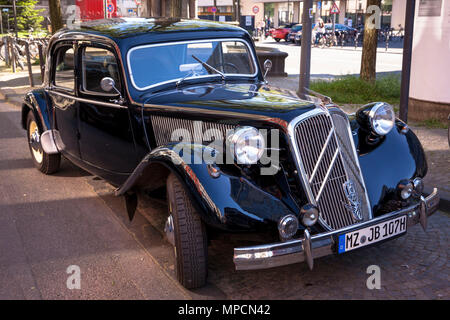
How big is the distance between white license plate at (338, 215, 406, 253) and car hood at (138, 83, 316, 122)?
2.84ft

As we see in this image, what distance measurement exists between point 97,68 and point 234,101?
1.66 meters

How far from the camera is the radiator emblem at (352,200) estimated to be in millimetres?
3434

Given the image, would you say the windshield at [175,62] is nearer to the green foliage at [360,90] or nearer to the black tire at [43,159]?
the black tire at [43,159]

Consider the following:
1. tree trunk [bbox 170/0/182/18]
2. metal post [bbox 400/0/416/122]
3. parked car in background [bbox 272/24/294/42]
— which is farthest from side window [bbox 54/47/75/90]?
parked car in background [bbox 272/24/294/42]

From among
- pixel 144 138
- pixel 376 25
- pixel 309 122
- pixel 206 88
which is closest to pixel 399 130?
pixel 309 122

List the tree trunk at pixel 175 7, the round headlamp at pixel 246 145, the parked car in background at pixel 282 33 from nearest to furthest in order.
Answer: the round headlamp at pixel 246 145 < the tree trunk at pixel 175 7 < the parked car in background at pixel 282 33

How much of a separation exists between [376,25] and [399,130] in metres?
7.10

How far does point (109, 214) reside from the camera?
16.1 feet

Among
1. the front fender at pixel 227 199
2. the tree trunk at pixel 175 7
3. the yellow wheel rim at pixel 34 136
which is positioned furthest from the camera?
the tree trunk at pixel 175 7

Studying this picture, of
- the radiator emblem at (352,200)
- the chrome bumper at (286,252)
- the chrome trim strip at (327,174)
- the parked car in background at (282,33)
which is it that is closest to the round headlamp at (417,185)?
A: the radiator emblem at (352,200)

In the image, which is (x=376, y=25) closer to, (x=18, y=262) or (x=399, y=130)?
(x=399, y=130)

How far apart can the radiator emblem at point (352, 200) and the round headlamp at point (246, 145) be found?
704 millimetres

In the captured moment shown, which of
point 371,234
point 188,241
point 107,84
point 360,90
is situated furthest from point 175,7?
point 371,234

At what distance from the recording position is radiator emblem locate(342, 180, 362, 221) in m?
3.43
